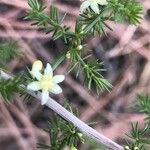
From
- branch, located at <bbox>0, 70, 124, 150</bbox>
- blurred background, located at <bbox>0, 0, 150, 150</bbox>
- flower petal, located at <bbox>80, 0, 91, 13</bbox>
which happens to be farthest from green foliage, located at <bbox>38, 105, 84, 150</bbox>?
blurred background, located at <bbox>0, 0, 150, 150</bbox>

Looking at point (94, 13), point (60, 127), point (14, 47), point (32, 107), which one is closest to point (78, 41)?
point (94, 13)

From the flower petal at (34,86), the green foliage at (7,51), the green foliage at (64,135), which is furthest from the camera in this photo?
the green foliage at (7,51)

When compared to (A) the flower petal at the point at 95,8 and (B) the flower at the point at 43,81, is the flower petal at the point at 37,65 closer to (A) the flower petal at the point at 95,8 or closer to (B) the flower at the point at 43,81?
(B) the flower at the point at 43,81

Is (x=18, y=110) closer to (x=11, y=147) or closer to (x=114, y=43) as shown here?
(x=11, y=147)

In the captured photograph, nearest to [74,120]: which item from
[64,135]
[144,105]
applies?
[64,135]

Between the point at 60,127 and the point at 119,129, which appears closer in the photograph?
the point at 60,127

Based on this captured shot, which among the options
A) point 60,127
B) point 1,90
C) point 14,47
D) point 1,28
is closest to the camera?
point 1,90

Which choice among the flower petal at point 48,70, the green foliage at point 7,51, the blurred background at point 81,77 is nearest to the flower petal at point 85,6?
the flower petal at point 48,70

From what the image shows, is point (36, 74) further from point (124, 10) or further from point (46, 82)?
point (124, 10)
